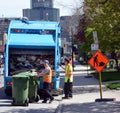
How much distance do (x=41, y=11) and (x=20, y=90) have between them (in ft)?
334

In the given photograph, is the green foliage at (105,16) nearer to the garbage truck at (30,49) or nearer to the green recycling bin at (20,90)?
the garbage truck at (30,49)

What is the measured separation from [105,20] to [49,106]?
5190mm

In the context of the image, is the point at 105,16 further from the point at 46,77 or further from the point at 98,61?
the point at 46,77

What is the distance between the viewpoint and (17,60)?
20.1 metres

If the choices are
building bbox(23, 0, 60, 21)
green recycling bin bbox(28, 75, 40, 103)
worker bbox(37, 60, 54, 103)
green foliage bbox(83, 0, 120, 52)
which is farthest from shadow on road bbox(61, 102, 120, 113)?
building bbox(23, 0, 60, 21)

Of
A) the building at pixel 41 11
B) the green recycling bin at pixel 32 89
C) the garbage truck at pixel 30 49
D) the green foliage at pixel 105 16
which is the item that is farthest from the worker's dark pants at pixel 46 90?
the building at pixel 41 11

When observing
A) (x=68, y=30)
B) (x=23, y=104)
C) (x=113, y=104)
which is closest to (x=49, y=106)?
(x=23, y=104)

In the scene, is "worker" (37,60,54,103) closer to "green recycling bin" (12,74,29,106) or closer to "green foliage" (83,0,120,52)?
"green recycling bin" (12,74,29,106)

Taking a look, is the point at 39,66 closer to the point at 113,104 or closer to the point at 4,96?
the point at 4,96

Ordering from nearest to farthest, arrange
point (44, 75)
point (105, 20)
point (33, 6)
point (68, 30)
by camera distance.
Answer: point (44, 75) < point (105, 20) < point (68, 30) < point (33, 6)

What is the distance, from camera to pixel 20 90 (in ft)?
55.7

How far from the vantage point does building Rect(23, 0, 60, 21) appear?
362 feet

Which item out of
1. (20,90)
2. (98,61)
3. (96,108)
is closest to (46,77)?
(20,90)

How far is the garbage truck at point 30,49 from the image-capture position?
19.6 metres
